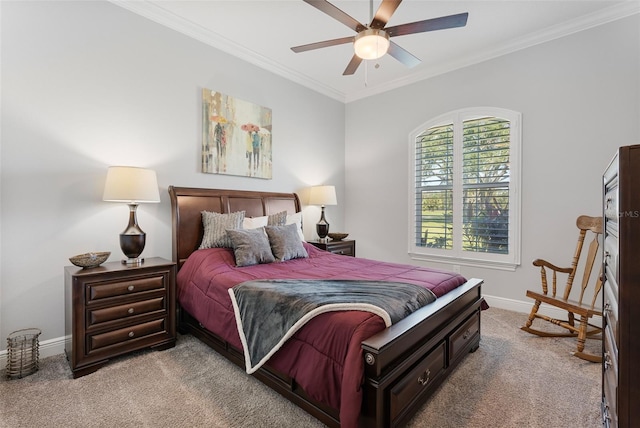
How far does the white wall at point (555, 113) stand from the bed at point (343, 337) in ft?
4.60

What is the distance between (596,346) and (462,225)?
1.69 meters

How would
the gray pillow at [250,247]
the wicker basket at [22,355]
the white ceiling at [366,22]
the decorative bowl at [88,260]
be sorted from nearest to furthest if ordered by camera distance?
1. the wicker basket at [22,355]
2. the decorative bowl at [88,260]
3. the gray pillow at [250,247]
4. the white ceiling at [366,22]

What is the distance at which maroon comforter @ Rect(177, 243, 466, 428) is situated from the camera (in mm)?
1408

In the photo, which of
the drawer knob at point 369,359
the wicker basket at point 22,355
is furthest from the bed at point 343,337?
the wicker basket at point 22,355

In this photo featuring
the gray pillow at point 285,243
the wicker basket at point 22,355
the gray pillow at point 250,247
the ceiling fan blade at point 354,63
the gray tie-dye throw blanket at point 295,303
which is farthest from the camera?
the gray pillow at point 285,243

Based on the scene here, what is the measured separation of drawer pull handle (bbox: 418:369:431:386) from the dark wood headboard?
7.60 ft

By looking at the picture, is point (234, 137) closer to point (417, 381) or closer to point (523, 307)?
point (417, 381)

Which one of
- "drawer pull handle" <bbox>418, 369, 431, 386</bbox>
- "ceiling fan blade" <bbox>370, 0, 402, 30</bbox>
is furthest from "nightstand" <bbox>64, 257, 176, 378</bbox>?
"ceiling fan blade" <bbox>370, 0, 402, 30</bbox>

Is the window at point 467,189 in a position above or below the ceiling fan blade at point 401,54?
below

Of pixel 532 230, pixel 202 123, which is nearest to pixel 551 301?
pixel 532 230

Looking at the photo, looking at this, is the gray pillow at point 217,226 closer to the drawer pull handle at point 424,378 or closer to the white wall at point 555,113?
the drawer pull handle at point 424,378

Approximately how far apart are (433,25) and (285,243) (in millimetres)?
2142

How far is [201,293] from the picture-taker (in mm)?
2430

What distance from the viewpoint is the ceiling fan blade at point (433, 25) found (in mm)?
1967
